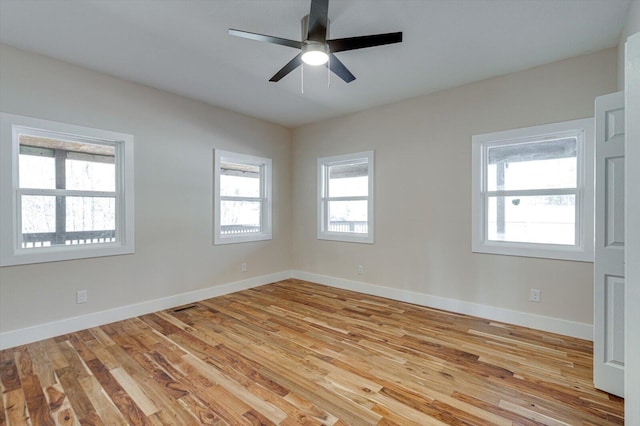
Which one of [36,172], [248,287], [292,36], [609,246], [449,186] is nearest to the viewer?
[609,246]

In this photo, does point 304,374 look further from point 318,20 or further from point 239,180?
point 239,180

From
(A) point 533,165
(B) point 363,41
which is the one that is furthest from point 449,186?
(B) point 363,41

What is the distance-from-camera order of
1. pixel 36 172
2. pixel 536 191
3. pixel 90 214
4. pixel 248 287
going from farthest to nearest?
pixel 248 287 < pixel 90 214 < pixel 536 191 < pixel 36 172

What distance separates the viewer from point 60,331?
2.96 meters

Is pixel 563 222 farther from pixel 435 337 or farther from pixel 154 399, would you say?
pixel 154 399

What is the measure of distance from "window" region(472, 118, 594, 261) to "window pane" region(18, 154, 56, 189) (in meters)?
4.70

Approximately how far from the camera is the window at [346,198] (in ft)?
15.0

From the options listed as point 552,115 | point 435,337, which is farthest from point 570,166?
point 435,337

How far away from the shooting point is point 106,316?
326 cm

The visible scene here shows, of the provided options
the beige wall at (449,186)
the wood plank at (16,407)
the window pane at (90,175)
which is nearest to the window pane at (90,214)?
the window pane at (90,175)

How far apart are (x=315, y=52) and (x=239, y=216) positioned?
3.16 metres

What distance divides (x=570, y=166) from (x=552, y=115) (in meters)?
0.57

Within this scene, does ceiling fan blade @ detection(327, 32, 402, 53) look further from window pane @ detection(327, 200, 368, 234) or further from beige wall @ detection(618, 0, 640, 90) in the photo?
window pane @ detection(327, 200, 368, 234)

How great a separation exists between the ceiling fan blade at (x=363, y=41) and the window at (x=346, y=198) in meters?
2.28
